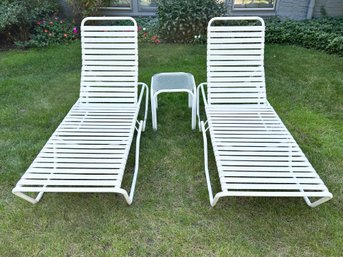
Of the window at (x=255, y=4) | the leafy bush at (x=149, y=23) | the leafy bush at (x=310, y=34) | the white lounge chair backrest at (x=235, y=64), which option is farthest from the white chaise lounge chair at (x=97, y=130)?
the window at (x=255, y=4)

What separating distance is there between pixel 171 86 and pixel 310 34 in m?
3.94

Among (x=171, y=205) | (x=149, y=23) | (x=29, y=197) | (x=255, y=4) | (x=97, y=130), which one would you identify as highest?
(x=255, y=4)

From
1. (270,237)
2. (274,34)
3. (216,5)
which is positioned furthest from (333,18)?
(270,237)

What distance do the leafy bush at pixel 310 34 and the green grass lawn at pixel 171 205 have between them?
1.65 m

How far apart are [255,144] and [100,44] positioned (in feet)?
7.08

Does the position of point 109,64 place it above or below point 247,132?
above

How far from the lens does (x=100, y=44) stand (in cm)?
360

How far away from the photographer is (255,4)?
287 inches

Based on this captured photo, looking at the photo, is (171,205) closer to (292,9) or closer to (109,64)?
→ (109,64)

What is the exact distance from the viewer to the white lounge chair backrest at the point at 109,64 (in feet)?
11.7

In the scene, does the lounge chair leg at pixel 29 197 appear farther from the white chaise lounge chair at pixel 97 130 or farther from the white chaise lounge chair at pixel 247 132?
the white chaise lounge chair at pixel 247 132

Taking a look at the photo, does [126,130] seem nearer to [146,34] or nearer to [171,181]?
[171,181]

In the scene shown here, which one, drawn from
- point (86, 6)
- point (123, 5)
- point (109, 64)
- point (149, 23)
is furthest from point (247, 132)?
point (123, 5)

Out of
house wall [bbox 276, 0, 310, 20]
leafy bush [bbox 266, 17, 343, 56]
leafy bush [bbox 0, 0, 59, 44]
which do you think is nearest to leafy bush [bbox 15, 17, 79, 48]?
leafy bush [bbox 0, 0, 59, 44]
